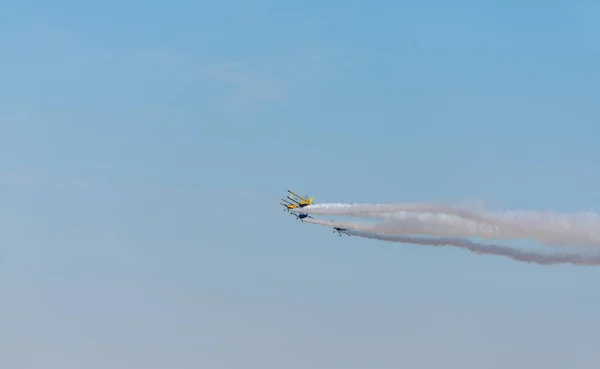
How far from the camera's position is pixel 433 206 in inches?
4478

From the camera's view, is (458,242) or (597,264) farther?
(458,242)

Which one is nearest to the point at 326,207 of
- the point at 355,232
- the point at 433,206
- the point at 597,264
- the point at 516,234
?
the point at 355,232

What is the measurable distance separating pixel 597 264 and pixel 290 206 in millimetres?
37291

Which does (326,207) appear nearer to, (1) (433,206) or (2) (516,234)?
(1) (433,206)

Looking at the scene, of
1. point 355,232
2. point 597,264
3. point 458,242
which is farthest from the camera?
point 355,232

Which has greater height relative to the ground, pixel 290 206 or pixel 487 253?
pixel 290 206

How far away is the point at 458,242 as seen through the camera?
11338 cm

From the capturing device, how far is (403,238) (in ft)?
384

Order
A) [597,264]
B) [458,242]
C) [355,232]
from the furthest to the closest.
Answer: [355,232]
[458,242]
[597,264]

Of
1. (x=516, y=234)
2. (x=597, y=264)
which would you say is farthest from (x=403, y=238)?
(x=597, y=264)

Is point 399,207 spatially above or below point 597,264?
above

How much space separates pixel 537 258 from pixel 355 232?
20642mm

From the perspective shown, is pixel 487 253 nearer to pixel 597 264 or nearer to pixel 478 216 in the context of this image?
pixel 478 216

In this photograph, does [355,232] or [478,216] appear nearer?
[478,216]
